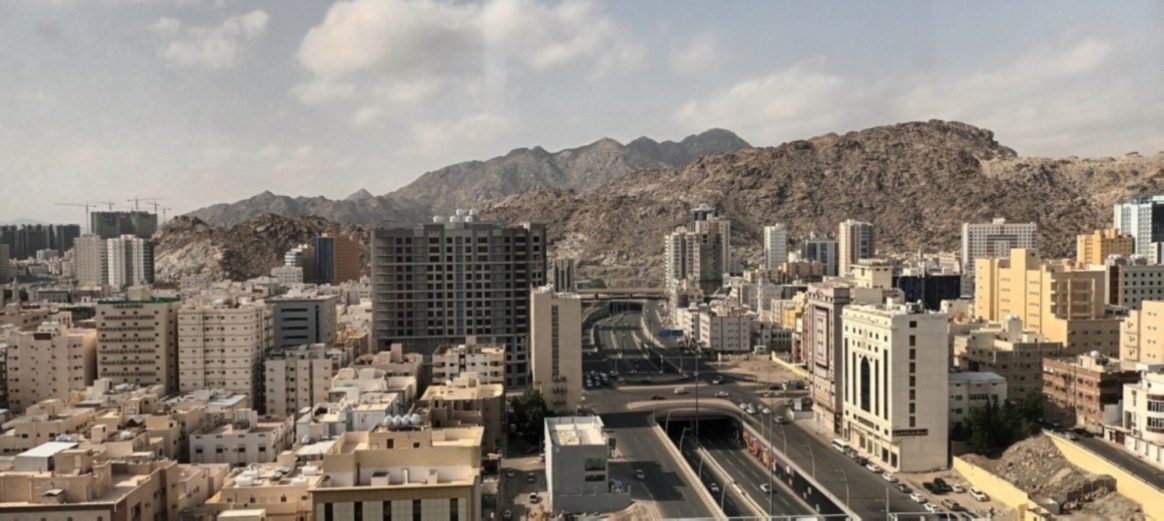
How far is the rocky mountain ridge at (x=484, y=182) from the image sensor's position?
2395cm

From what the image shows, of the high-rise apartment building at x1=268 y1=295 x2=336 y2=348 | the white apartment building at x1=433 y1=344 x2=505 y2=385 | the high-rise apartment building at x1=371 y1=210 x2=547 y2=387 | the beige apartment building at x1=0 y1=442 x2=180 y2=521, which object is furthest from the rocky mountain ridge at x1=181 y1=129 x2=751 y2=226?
the beige apartment building at x1=0 y1=442 x2=180 y2=521

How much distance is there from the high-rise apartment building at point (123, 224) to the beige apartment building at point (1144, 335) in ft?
125

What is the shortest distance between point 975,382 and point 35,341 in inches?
612

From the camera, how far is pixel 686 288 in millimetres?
35250

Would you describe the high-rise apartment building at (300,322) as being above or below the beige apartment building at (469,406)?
above

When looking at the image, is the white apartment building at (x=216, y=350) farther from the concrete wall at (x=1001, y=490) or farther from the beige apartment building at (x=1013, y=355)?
the beige apartment building at (x=1013, y=355)

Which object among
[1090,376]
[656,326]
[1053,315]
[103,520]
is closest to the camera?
[103,520]

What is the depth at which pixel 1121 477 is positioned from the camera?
1161 centimetres

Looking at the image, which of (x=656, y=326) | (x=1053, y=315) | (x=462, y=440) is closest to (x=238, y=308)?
(x=462, y=440)

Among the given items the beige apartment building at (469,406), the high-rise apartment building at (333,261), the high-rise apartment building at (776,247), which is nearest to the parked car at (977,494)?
the beige apartment building at (469,406)

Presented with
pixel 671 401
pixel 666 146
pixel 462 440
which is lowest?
pixel 671 401

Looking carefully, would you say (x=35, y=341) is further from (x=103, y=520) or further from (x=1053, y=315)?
(x=1053, y=315)

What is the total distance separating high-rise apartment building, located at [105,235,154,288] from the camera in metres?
42.7

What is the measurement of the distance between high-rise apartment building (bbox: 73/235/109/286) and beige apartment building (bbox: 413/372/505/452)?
33.7 metres
